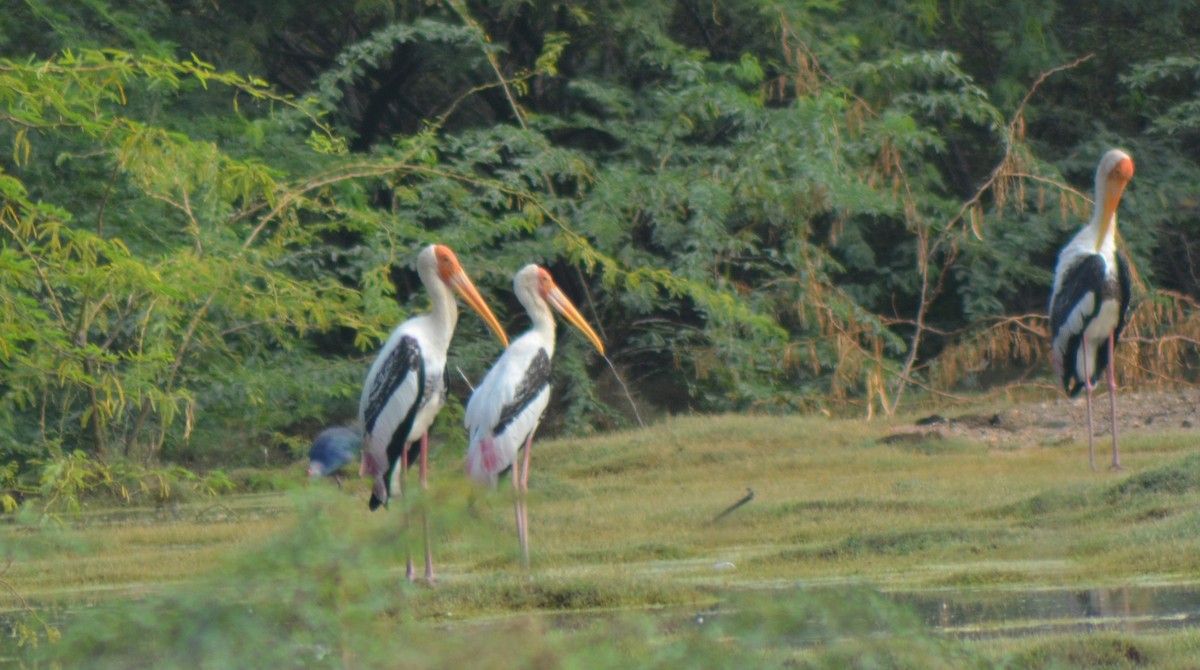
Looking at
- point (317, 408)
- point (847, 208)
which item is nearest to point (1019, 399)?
point (847, 208)

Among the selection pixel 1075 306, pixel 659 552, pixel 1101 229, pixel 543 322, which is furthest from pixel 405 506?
pixel 1101 229

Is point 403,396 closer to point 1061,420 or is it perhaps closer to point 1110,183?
point 1110,183

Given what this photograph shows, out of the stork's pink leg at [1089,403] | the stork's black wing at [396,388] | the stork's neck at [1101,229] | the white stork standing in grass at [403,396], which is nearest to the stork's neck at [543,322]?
the white stork standing in grass at [403,396]

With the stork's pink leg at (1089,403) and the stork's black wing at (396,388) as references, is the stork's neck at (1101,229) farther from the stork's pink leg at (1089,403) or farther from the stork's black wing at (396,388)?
the stork's black wing at (396,388)

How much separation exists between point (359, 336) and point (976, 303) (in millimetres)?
7393

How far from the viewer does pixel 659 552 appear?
8336mm

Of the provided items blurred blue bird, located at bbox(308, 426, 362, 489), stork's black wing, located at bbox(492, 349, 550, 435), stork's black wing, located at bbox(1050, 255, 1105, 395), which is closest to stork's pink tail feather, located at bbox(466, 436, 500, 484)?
stork's black wing, located at bbox(492, 349, 550, 435)

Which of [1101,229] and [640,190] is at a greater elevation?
[1101,229]

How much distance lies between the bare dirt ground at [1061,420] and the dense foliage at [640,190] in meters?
1.23

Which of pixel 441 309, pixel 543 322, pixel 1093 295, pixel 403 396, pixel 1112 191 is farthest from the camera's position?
pixel 1112 191

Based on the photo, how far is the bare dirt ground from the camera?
40.0 ft

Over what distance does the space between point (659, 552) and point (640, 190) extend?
787cm

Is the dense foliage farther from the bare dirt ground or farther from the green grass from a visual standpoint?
the green grass

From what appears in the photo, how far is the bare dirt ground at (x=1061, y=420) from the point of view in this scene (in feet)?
40.0
